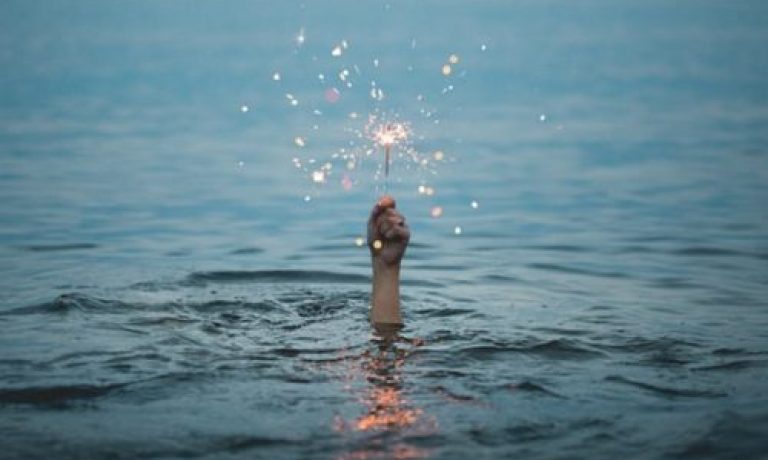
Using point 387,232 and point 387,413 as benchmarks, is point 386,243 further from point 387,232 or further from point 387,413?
point 387,413

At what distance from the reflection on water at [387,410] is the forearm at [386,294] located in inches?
16.7

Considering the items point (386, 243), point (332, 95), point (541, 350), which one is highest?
point (332, 95)

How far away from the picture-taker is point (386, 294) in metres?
12.2

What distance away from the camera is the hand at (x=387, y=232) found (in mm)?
11695

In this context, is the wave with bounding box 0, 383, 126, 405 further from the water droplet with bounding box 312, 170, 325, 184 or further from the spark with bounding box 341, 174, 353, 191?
the water droplet with bounding box 312, 170, 325, 184

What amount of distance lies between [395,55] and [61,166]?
27272 mm

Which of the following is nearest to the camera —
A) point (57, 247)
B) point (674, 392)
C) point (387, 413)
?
point (387, 413)

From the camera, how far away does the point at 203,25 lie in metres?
71.2

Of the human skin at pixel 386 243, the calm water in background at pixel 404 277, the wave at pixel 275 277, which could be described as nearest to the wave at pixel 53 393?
the calm water in background at pixel 404 277

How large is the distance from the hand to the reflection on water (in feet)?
2.36

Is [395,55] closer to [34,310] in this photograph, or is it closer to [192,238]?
Answer: [192,238]

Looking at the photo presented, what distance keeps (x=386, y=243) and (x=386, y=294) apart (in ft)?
1.94

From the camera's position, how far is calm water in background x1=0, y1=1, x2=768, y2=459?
9703mm

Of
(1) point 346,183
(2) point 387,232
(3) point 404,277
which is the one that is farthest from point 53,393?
(1) point 346,183
